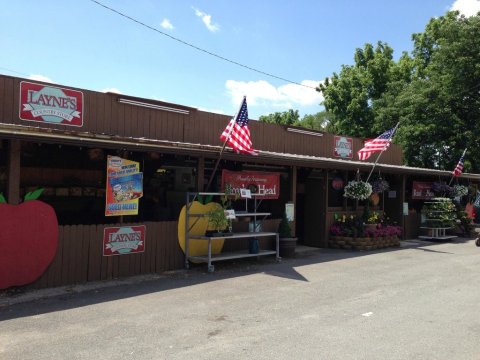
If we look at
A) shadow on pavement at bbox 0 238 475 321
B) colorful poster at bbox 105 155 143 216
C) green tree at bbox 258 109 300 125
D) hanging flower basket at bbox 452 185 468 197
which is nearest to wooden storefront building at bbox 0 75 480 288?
colorful poster at bbox 105 155 143 216

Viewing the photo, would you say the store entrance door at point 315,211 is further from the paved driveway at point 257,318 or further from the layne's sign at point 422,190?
the layne's sign at point 422,190

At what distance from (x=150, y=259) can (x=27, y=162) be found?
417cm

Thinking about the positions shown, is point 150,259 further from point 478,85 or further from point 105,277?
point 478,85

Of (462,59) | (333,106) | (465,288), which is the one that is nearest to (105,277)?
(465,288)

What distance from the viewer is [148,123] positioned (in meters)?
11.5

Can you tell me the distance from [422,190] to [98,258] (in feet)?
51.7

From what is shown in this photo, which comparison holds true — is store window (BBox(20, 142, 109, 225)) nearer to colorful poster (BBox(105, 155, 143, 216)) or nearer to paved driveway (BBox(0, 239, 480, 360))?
colorful poster (BBox(105, 155, 143, 216))

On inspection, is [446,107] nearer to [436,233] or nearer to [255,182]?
[436,233]

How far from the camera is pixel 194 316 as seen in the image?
6.61 m

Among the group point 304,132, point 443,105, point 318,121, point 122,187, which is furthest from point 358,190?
point 318,121

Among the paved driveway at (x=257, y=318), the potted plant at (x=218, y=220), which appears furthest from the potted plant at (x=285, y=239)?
the potted plant at (x=218, y=220)

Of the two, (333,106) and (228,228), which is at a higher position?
(333,106)

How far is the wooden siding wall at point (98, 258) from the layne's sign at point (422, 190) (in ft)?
42.7

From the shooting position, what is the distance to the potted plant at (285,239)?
12.6m
